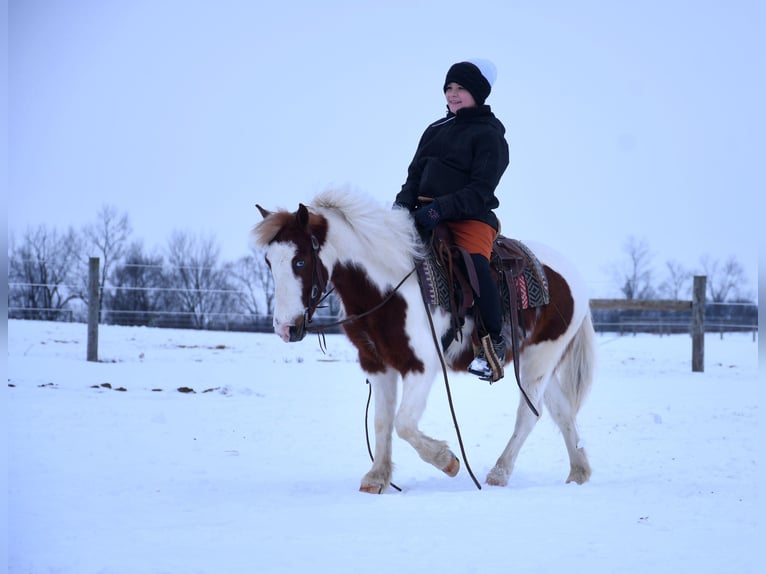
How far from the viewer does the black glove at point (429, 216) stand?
4.82m

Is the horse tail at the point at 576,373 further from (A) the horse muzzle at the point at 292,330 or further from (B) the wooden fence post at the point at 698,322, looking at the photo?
(B) the wooden fence post at the point at 698,322

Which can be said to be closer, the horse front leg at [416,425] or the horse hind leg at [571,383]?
the horse front leg at [416,425]

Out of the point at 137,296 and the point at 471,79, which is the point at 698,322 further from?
the point at 137,296

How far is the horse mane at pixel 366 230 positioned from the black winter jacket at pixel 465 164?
0.32 meters

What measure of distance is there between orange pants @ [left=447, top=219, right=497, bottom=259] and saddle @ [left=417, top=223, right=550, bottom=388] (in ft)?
0.16

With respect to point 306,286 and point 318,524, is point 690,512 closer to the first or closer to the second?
point 318,524

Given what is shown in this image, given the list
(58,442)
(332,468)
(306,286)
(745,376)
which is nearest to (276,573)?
(306,286)

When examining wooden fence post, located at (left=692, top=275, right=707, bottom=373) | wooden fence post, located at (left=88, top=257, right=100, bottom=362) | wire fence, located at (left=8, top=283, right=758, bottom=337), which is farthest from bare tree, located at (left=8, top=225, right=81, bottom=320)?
wooden fence post, located at (left=692, top=275, right=707, bottom=373)

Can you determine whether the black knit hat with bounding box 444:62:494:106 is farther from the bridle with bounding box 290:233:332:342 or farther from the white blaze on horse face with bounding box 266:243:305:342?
the white blaze on horse face with bounding box 266:243:305:342

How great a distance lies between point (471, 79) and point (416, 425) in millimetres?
2430

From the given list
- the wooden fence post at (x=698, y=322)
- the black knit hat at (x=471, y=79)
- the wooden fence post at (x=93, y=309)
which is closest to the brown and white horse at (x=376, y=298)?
the black knit hat at (x=471, y=79)

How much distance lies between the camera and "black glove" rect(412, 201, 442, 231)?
4820 mm

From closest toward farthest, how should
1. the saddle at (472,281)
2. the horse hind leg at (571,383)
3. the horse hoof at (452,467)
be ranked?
the horse hoof at (452,467), the saddle at (472,281), the horse hind leg at (571,383)

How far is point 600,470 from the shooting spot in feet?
18.9
